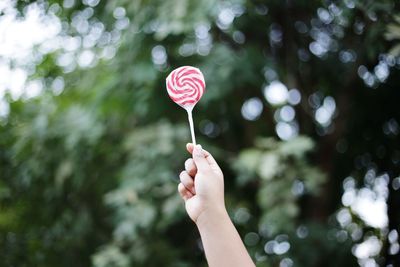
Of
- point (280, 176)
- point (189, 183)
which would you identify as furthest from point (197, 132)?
point (189, 183)

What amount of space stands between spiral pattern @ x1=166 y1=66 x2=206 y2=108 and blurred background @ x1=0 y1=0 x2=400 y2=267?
3.85ft

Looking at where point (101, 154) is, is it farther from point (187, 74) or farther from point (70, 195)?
point (187, 74)

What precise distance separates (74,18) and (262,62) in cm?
158

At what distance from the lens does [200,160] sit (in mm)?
1999

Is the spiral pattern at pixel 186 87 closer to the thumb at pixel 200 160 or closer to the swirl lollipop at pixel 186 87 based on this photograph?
the swirl lollipop at pixel 186 87

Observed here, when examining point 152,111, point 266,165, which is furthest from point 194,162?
point 152,111

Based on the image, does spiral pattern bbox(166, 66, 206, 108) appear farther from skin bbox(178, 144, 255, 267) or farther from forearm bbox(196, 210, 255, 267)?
forearm bbox(196, 210, 255, 267)

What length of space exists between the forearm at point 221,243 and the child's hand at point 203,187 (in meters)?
0.02

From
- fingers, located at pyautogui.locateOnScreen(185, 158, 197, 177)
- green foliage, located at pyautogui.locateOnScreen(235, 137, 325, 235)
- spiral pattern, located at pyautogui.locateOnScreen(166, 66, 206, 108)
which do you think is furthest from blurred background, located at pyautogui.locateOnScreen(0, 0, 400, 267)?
fingers, located at pyautogui.locateOnScreen(185, 158, 197, 177)

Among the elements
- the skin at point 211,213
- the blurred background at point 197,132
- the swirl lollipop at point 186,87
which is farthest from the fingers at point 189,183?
the blurred background at point 197,132

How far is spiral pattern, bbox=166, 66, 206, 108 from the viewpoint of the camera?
2.71 m

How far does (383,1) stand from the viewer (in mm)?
3102

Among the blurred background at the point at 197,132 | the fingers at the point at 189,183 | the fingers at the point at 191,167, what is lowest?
the blurred background at the point at 197,132

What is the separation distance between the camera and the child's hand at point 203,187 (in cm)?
189
